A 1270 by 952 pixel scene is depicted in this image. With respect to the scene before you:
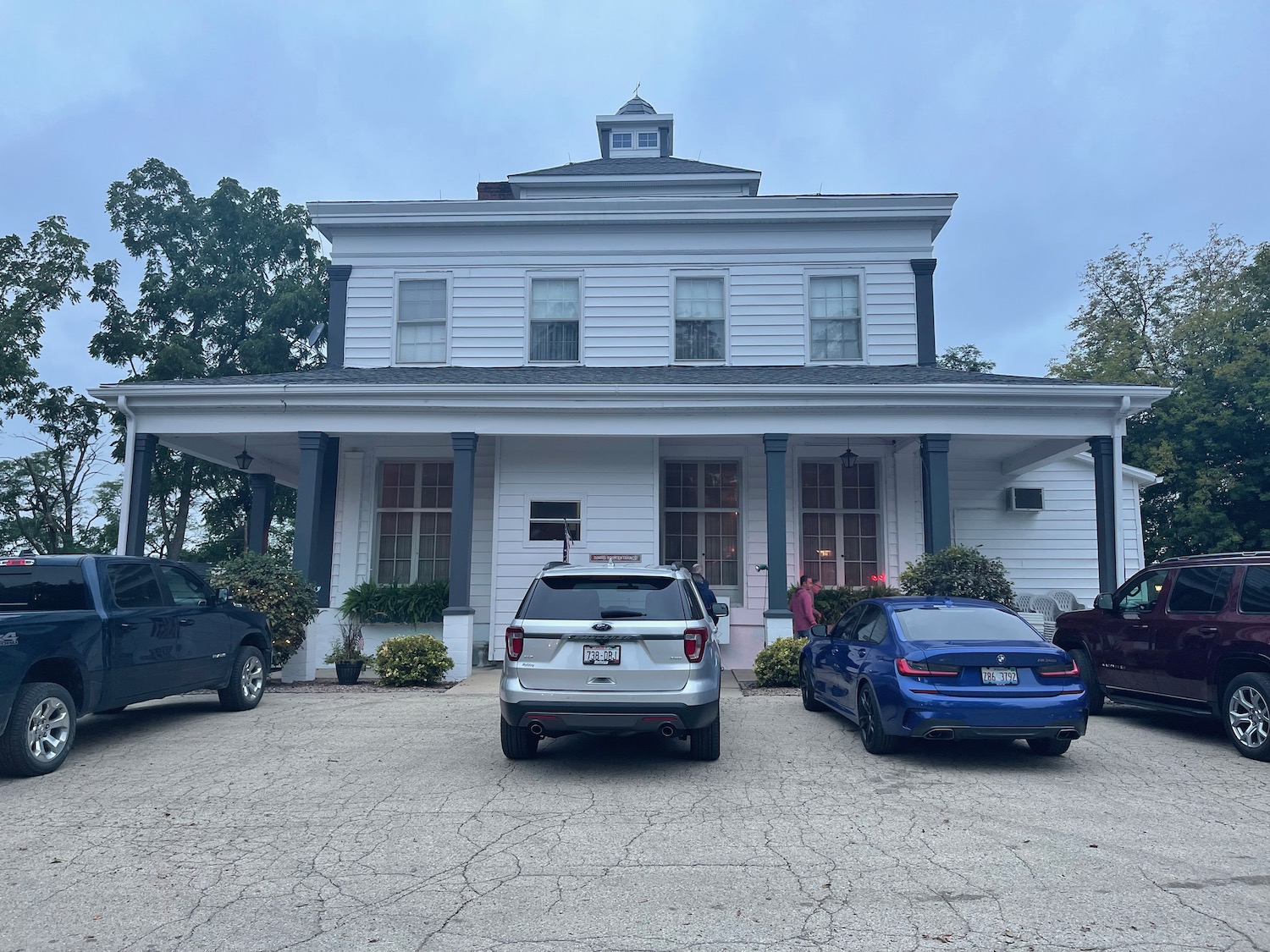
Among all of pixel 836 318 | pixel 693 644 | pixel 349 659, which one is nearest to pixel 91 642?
pixel 693 644

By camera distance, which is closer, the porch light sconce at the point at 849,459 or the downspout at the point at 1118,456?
the downspout at the point at 1118,456

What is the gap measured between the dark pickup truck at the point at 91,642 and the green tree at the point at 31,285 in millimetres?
18177

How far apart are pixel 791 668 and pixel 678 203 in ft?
28.6

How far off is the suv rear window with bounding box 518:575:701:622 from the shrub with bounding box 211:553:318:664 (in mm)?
5867

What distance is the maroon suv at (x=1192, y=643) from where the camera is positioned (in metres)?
7.40

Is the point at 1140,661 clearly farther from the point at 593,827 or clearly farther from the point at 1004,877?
the point at 593,827

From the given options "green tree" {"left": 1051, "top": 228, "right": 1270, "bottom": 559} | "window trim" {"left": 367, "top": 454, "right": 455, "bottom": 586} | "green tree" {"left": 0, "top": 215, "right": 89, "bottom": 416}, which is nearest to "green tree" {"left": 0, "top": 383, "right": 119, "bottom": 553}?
"green tree" {"left": 0, "top": 215, "right": 89, "bottom": 416}

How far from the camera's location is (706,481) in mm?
15352

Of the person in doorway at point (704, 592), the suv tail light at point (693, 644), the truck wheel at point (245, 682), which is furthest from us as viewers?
the person in doorway at point (704, 592)

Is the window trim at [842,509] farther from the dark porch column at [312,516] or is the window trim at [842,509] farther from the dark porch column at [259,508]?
the dark porch column at [259,508]

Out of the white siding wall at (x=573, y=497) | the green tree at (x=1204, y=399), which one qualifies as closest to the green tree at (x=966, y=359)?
the green tree at (x=1204, y=399)

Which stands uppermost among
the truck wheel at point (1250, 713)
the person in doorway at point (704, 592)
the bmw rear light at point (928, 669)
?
the person in doorway at point (704, 592)

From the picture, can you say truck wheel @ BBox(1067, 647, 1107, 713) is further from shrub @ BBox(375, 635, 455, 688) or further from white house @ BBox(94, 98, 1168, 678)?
shrub @ BBox(375, 635, 455, 688)

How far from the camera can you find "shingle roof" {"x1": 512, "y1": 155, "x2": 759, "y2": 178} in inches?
733
